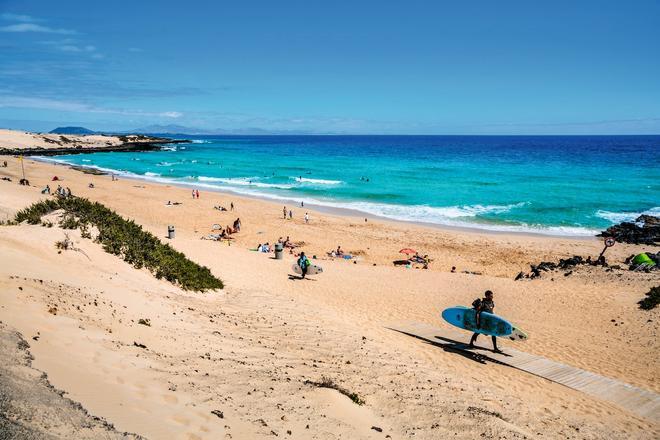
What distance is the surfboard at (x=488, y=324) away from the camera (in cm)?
1039

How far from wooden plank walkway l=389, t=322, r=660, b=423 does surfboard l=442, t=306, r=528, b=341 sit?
18.9 inches

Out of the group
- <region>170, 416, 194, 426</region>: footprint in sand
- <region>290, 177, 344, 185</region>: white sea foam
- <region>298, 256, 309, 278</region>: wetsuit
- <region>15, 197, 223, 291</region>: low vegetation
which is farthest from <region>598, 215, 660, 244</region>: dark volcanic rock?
<region>290, 177, 344, 185</region>: white sea foam

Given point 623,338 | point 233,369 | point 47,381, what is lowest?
point 623,338

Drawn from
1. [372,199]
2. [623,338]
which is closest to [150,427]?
[623,338]

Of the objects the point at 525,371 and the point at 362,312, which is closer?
the point at 525,371

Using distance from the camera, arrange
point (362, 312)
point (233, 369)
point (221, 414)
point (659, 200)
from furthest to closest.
Answer: point (659, 200), point (362, 312), point (233, 369), point (221, 414)

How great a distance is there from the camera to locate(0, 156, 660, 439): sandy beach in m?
5.41

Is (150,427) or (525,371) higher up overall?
(150,427)

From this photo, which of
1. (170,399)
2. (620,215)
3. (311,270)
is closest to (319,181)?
(620,215)

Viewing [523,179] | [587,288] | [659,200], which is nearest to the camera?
[587,288]

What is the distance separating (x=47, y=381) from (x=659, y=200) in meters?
50.9

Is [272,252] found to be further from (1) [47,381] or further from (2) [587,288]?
(1) [47,381]

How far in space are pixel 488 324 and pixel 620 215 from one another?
31.5 m

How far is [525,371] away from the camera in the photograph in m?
9.72
